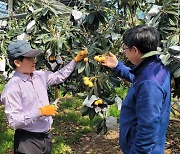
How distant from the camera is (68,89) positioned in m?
3.40

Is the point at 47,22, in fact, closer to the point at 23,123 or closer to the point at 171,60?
the point at 23,123

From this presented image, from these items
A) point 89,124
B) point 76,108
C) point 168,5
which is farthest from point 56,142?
point 168,5

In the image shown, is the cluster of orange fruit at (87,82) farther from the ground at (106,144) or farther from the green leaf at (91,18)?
the ground at (106,144)

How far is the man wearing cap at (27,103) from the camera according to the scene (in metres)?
2.16

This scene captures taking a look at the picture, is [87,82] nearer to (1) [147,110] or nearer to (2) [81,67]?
(2) [81,67]

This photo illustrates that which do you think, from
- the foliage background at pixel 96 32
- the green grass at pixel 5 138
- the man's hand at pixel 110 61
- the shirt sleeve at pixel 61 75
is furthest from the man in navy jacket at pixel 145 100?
the green grass at pixel 5 138

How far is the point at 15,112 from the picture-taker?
7.06 feet

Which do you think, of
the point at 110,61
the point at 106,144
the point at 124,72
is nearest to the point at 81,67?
the point at 110,61

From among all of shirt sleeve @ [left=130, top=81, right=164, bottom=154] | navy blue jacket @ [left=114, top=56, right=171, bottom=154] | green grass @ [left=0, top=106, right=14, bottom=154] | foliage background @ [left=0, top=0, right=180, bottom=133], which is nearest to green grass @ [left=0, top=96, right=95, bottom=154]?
green grass @ [left=0, top=106, right=14, bottom=154]

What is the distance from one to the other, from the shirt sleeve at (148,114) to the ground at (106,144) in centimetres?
204

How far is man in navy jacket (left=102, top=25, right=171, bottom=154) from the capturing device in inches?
63.6

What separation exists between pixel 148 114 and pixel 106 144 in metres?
2.36

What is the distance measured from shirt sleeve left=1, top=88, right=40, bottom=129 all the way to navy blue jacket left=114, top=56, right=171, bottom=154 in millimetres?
635

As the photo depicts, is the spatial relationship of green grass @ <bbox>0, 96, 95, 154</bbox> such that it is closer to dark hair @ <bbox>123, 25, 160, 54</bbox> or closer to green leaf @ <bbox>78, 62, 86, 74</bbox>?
green leaf @ <bbox>78, 62, 86, 74</bbox>
